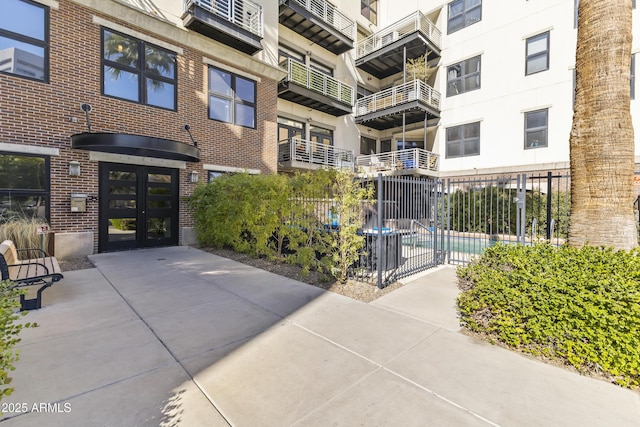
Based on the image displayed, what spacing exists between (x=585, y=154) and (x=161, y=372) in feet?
19.7

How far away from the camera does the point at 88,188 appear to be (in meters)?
8.11

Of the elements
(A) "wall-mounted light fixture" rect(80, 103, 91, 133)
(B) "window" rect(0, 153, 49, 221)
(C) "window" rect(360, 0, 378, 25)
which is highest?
(C) "window" rect(360, 0, 378, 25)

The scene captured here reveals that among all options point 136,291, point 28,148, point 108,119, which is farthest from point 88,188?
point 136,291

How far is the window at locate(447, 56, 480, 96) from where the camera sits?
1566cm

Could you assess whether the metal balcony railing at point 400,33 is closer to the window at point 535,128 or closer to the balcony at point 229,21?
the window at point 535,128

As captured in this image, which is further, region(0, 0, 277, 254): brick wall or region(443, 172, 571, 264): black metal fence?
region(0, 0, 277, 254): brick wall

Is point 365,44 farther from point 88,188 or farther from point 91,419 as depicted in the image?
point 91,419

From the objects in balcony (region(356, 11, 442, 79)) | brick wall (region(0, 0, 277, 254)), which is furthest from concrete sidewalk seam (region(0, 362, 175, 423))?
balcony (region(356, 11, 442, 79))

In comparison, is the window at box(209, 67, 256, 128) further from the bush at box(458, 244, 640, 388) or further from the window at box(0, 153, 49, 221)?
the bush at box(458, 244, 640, 388)

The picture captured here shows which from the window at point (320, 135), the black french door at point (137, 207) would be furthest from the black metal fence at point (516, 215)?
the black french door at point (137, 207)

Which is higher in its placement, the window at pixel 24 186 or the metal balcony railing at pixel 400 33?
the metal balcony railing at pixel 400 33

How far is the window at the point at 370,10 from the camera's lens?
1859 centimetres

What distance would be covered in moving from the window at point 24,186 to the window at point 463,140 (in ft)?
57.3

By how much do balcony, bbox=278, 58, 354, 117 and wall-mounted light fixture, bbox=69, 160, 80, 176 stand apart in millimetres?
8743
